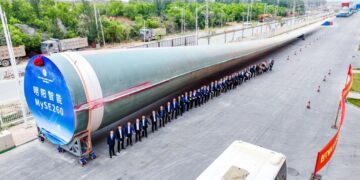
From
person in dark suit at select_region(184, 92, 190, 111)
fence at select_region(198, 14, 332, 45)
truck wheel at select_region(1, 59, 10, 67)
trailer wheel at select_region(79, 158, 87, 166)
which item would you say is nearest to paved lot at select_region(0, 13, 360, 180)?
trailer wheel at select_region(79, 158, 87, 166)

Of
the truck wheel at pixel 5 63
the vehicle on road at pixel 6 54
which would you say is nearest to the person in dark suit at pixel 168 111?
the vehicle on road at pixel 6 54

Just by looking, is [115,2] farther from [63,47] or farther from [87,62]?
[87,62]

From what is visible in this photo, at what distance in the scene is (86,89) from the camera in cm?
951

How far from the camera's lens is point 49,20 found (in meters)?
39.0

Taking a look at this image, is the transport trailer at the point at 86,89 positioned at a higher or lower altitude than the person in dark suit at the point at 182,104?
higher

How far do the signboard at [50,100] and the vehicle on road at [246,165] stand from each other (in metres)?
5.45

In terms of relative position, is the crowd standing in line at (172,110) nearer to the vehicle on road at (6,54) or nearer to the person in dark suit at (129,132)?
the person in dark suit at (129,132)

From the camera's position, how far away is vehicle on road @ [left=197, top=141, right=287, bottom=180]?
22.0 ft

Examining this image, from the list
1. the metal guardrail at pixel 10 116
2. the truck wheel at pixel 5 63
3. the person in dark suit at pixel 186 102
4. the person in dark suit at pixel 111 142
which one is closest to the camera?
the person in dark suit at pixel 111 142

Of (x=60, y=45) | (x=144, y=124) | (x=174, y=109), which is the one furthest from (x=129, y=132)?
(x=60, y=45)

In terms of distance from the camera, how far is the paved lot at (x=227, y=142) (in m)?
9.91

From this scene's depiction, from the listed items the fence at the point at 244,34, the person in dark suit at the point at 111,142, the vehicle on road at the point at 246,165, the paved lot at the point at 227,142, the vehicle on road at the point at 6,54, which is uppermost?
the fence at the point at 244,34

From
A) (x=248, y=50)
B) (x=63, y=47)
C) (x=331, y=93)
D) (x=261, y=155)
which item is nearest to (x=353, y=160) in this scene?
(x=261, y=155)

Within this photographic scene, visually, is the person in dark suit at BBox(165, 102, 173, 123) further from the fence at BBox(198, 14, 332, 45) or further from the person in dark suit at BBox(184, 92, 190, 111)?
the fence at BBox(198, 14, 332, 45)
